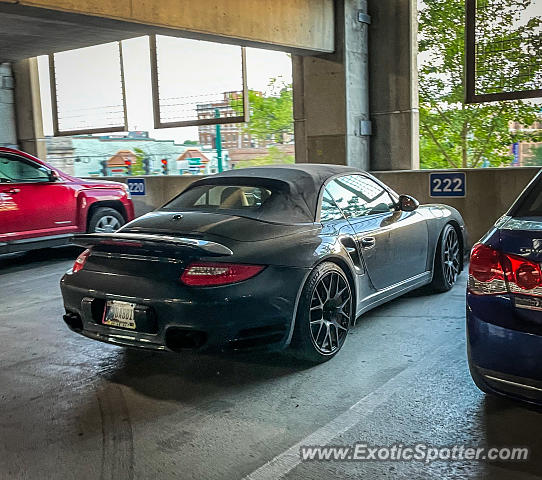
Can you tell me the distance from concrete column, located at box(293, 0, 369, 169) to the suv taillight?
7624 mm

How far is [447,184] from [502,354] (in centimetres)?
694

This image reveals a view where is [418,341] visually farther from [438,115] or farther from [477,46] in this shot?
[438,115]

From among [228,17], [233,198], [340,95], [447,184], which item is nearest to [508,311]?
[233,198]

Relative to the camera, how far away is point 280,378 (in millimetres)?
4445

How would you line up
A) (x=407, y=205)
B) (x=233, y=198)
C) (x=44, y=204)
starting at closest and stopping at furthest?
(x=233, y=198) < (x=407, y=205) < (x=44, y=204)

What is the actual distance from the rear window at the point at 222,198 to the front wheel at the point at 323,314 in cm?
79

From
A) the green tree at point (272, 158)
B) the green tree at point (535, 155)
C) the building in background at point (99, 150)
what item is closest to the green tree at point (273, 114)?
the green tree at point (272, 158)

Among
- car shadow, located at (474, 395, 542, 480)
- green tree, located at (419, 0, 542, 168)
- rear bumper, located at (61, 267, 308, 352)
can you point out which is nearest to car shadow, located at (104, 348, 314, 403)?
rear bumper, located at (61, 267, 308, 352)

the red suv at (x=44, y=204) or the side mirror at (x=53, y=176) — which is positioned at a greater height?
the side mirror at (x=53, y=176)

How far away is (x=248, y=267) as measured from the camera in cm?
422

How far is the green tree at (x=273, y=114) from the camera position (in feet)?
84.2

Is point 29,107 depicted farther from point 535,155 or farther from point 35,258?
point 535,155

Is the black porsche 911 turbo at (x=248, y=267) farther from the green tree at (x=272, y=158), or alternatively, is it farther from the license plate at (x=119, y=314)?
the green tree at (x=272, y=158)

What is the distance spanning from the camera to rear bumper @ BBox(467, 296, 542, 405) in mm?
3029
